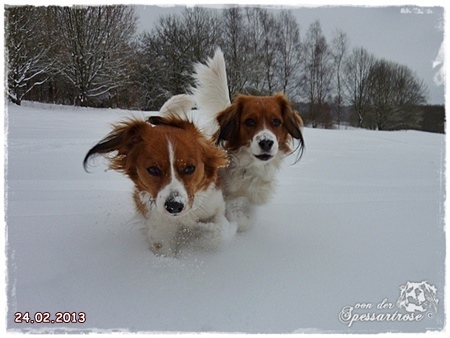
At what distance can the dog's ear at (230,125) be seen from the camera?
2.62 meters

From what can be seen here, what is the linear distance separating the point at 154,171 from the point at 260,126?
3.17 feet

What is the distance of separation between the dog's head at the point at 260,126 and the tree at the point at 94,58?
199 cm

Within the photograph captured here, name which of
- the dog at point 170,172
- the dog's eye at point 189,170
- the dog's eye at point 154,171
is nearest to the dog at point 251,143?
the dog at point 170,172

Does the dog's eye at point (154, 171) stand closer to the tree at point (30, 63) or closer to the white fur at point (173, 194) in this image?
the white fur at point (173, 194)

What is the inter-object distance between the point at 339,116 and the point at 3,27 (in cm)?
838

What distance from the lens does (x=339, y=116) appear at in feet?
30.0

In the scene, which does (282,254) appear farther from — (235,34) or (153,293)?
(235,34)

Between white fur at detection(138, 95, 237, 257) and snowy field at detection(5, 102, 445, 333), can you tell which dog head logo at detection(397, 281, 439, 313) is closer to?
snowy field at detection(5, 102, 445, 333)

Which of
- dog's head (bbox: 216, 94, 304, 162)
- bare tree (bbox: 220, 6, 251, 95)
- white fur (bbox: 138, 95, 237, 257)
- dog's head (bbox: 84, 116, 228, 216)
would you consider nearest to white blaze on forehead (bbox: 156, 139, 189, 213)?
dog's head (bbox: 84, 116, 228, 216)

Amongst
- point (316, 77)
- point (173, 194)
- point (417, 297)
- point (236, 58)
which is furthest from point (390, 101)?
point (173, 194)

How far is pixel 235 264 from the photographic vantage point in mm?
1810

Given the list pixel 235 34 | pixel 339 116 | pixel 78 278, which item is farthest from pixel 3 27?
pixel 339 116

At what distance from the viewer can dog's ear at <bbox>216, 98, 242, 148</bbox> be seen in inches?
103

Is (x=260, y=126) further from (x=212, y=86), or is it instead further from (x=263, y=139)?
(x=212, y=86)
